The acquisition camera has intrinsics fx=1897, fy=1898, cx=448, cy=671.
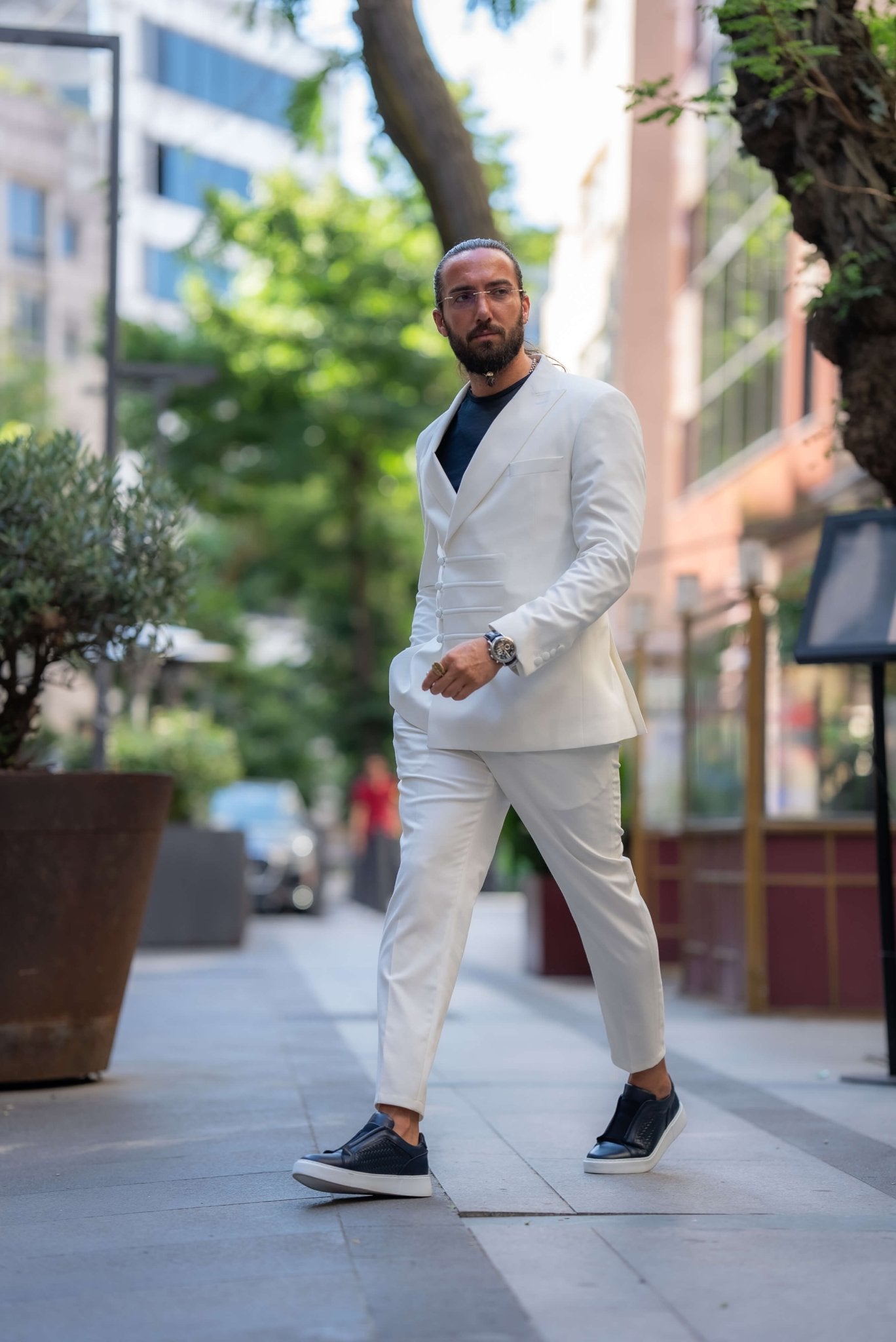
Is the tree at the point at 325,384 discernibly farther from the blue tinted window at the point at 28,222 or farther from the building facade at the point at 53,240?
the blue tinted window at the point at 28,222

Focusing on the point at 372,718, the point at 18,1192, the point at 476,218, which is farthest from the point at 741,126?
the point at 372,718

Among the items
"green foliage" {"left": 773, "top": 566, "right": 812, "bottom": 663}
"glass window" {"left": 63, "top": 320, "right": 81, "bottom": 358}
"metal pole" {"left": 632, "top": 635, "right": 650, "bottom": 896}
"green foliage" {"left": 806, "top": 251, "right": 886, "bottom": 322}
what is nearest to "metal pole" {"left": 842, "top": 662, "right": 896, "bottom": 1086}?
"green foliage" {"left": 806, "top": 251, "right": 886, "bottom": 322}

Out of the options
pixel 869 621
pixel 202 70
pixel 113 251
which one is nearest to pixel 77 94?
pixel 202 70

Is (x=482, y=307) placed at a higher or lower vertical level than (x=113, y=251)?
lower

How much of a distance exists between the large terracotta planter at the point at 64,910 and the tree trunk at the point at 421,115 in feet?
10.8

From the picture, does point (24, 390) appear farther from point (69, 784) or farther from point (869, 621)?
point (869, 621)

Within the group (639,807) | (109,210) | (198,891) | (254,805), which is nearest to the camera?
(109,210)

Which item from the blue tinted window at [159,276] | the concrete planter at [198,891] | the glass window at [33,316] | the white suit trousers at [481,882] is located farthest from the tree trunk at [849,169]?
the blue tinted window at [159,276]

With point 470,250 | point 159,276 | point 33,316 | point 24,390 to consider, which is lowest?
point 470,250

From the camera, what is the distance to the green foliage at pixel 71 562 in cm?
644

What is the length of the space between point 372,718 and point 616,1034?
29.3 m

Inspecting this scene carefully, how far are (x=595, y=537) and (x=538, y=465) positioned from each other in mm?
248

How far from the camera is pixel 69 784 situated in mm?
6219

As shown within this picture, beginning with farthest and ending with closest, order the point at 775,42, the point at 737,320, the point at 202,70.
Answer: the point at 202,70 → the point at 737,320 → the point at 775,42
